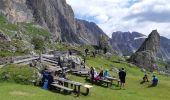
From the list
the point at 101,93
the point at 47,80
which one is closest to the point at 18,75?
the point at 47,80

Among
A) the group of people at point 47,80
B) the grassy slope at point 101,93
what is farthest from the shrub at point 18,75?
the grassy slope at point 101,93

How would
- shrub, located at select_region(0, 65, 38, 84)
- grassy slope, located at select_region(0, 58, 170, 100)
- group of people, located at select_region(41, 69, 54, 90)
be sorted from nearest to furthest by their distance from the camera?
grassy slope, located at select_region(0, 58, 170, 100)
shrub, located at select_region(0, 65, 38, 84)
group of people, located at select_region(41, 69, 54, 90)

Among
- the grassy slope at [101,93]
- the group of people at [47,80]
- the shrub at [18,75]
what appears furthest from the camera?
the group of people at [47,80]

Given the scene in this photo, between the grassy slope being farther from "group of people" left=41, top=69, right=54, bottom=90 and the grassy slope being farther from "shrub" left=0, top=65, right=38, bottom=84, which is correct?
"group of people" left=41, top=69, right=54, bottom=90

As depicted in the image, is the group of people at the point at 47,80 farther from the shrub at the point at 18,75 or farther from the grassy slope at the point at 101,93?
the grassy slope at the point at 101,93

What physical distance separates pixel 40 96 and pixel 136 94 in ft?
57.8

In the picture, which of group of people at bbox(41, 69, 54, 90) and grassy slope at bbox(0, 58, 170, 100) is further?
group of people at bbox(41, 69, 54, 90)

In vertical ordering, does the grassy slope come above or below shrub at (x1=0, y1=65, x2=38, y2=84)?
below

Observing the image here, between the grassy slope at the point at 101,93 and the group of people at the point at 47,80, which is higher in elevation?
the group of people at the point at 47,80

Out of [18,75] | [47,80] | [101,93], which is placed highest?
[18,75]

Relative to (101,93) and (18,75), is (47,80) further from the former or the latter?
(101,93)

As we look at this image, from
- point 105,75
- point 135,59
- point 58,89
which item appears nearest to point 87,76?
point 105,75

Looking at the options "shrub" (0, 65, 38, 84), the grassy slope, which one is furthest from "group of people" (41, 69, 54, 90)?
the grassy slope

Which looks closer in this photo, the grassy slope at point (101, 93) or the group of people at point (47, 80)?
the grassy slope at point (101, 93)
